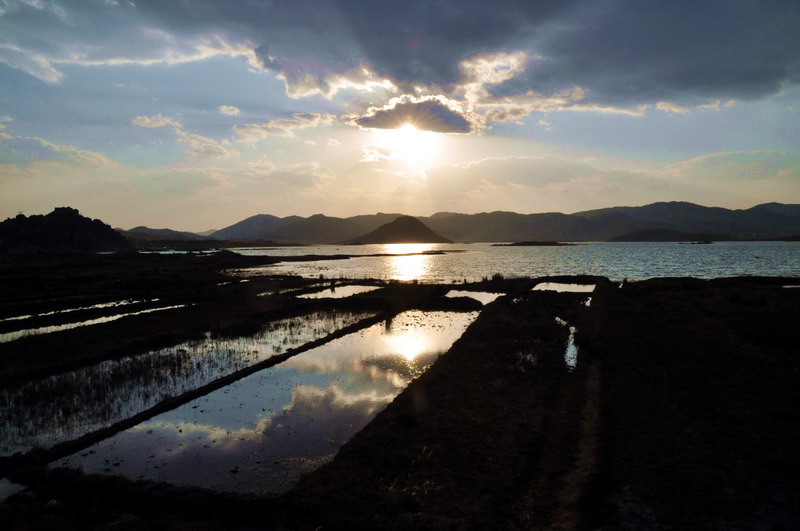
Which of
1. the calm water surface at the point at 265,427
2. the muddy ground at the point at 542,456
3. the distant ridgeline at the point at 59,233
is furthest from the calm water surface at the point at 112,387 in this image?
the distant ridgeline at the point at 59,233

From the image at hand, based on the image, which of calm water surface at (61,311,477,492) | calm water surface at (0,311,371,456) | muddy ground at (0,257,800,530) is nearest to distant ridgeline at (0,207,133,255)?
calm water surface at (0,311,371,456)

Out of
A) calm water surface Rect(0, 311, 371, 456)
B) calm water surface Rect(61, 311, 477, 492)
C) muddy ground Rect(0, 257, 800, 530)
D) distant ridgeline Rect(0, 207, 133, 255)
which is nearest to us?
muddy ground Rect(0, 257, 800, 530)

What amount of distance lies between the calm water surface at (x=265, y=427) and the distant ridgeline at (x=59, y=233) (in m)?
151

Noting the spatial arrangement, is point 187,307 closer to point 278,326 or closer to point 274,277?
point 278,326

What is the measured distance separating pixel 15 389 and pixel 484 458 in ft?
70.2

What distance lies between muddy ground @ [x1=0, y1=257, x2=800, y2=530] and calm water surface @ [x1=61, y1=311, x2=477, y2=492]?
3.21 ft

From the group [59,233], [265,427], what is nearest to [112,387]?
[265,427]

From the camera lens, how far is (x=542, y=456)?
12789 mm

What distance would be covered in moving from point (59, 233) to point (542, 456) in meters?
191

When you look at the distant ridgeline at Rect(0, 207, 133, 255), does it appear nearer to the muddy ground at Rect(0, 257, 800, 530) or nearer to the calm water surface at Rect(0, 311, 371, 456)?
the calm water surface at Rect(0, 311, 371, 456)

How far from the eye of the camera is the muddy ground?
10.2 metres

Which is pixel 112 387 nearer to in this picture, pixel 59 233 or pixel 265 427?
pixel 265 427

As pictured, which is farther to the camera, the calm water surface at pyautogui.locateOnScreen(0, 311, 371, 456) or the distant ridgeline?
the distant ridgeline

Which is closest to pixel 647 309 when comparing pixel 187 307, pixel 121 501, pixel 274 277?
pixel 121 501
